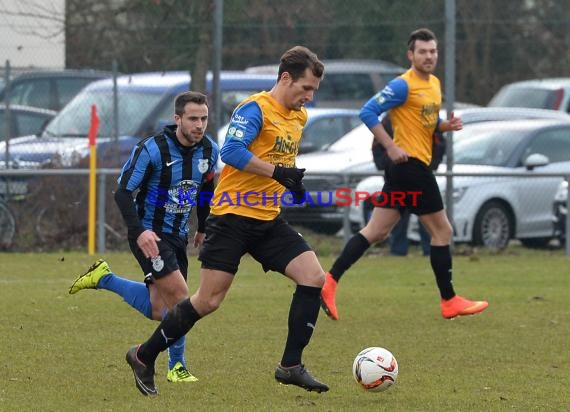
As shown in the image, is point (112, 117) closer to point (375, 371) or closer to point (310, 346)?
point (310, 346)

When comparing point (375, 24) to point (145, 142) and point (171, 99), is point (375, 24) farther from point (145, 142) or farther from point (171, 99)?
point (145, 142)

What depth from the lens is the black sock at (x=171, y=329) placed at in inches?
269

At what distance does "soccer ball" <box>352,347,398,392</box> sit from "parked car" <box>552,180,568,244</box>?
327 inches

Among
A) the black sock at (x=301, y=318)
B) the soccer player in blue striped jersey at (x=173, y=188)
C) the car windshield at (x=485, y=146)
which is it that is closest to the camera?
the black sock at (x=301, y=318)

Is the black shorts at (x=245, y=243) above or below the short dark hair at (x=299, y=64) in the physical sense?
below

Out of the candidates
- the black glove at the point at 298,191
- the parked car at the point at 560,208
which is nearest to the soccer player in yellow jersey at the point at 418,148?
the black glove at the point at 298,191

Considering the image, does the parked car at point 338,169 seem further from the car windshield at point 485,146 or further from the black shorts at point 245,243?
the black shorts at point 245,243

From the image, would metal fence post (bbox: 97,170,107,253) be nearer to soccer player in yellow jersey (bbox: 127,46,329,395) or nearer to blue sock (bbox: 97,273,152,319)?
blue sock (bbox: 97,273,152,319)

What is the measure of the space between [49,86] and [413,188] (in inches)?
333

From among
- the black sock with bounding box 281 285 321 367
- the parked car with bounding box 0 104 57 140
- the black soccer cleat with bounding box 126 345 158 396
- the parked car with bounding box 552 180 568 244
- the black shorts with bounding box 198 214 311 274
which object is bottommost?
the black soccer cleat with bounding box 126 345 158 396

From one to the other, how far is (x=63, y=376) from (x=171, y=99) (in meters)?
9.32

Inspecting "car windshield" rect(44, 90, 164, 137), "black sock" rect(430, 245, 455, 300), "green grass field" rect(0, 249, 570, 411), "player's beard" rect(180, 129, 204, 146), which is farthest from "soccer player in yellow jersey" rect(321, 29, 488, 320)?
"car windshield" rect(44, 90, 164, 137)

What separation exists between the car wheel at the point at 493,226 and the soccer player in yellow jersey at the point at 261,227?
322 inches

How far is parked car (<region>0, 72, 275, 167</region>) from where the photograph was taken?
15.3 metres
